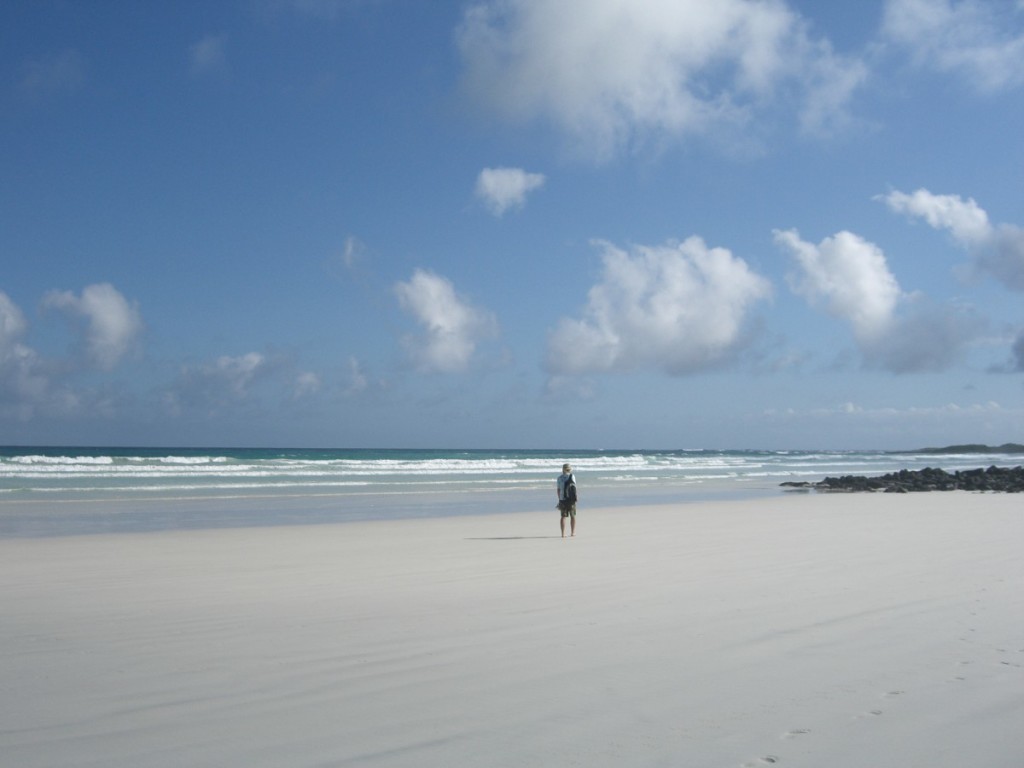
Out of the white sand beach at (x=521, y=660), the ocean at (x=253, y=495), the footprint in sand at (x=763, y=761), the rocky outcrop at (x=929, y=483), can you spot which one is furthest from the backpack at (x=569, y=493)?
the rocky outcrop at (x=929, y=483)

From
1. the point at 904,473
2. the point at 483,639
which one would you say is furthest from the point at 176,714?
the point at 904,473

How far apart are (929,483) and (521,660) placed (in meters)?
32.0

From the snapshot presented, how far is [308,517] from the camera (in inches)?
859

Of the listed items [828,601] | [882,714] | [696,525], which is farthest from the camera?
[696,525]

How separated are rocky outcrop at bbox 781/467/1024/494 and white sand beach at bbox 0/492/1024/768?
2132 centimetres

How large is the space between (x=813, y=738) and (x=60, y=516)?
21.2m

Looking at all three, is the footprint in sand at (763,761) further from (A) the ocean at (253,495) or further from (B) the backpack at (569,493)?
(A) the ocean at (253,495)

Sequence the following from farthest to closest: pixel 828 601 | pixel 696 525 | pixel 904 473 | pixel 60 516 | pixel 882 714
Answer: pixel 904 473 < pixel 60 516 < pixel 696 525 < pixel 828 601 < pixel 882 714

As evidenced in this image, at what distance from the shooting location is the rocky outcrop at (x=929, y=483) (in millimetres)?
32175

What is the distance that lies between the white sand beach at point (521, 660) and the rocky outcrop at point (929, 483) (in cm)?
2132

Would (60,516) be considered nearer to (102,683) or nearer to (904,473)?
(102,683)

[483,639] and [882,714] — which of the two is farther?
[483,639]

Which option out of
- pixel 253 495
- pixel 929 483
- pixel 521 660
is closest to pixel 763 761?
pixel 521 660

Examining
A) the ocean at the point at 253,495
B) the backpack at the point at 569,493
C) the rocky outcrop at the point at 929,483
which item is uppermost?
the backpack at the point at 569,493
